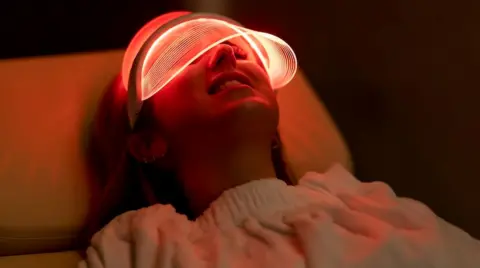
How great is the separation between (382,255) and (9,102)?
763 millimetres

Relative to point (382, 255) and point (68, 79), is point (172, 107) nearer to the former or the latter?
point (68, 79)

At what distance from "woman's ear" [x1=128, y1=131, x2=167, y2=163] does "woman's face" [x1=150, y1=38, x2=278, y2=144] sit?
23 mm

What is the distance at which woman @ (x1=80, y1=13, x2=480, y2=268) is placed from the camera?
1.04 metres

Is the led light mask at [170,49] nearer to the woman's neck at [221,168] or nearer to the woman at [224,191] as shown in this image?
the woman at [224,191]

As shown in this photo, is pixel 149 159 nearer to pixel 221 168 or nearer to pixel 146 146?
pixel 146 146

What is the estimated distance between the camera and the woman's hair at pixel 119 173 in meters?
1.28

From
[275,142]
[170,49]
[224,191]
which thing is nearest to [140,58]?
[170,49]

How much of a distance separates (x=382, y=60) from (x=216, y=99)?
0.71 meters

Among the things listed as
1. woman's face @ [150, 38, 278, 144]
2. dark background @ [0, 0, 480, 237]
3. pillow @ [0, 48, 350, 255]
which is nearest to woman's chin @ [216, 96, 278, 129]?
woman's face @ [150, 38, 278, 144]

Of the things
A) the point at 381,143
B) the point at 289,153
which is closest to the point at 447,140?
the point at 381,143

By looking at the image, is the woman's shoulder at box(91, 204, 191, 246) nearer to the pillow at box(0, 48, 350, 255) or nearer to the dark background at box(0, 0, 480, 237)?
the pillow at box(0, 48, 350, 255)

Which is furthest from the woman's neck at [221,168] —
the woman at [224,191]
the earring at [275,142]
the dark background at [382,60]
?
the dark background at [382,60]

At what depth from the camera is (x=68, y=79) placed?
1.43 metres

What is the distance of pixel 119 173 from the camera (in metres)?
1.30
